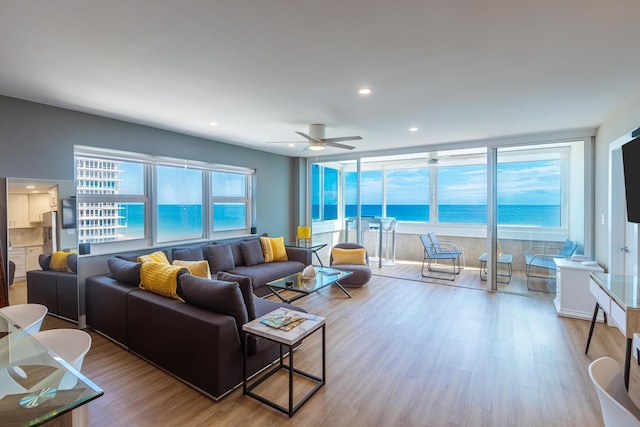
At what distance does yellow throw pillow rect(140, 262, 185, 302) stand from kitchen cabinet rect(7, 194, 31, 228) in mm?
1399

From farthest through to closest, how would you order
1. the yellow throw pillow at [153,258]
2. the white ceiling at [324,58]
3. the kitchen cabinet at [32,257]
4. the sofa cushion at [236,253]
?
the sofa cushion at [236,253] → the yellow throw pillow at [153,258] → the kitchen cabinet at [32,257] → the white ceiling at [324,58]

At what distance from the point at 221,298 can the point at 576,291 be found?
433 cm

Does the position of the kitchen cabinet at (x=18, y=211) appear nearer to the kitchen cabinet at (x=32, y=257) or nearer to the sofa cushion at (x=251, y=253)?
the kitchen cabinet at (x=32, y=257)

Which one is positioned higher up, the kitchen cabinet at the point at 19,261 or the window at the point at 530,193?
the window at the point at 530,193

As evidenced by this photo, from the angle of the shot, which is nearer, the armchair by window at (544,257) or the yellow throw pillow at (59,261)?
the yellow throw pillow at (59,261)

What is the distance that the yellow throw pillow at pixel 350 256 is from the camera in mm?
5496

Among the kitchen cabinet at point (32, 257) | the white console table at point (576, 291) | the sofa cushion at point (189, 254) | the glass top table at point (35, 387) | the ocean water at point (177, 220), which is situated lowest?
the white console table at point (576, 291)

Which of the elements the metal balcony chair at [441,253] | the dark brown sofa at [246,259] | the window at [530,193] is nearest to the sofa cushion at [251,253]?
the dark brown sofa at [246,259]

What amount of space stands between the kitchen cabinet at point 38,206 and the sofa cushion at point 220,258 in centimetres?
198

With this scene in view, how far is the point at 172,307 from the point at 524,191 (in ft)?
17.1

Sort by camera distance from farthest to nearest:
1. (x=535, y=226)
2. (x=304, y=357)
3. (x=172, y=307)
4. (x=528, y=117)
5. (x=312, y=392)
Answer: (x=535, y=226), (x=528, y=117), (x=304, y=357), (x=172, y=307), (x=312, y=392)

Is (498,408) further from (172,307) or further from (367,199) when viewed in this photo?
(367,199)

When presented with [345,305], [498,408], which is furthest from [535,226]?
[498,408]

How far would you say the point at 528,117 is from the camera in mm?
3738
